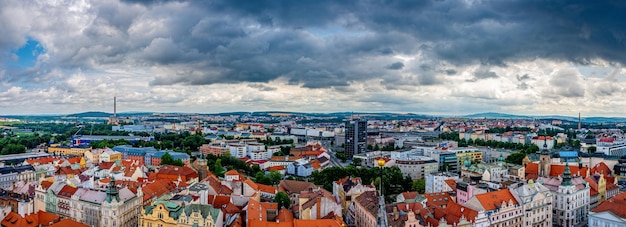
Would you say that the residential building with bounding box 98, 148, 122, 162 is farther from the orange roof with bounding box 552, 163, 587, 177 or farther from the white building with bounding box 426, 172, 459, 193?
the orange roof with bounding box 552, 163, 587, 177

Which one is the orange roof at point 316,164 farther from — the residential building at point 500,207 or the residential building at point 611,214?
the residential building at point 611,214

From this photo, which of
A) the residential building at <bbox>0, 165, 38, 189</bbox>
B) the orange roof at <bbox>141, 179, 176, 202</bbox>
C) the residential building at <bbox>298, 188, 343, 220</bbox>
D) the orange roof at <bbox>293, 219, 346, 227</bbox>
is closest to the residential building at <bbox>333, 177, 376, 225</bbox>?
the residential building at <bbox>298, 188, 343, 220</bbox>

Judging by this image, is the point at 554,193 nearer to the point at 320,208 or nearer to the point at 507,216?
the point at 507,216

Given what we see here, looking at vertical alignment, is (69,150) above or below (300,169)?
above

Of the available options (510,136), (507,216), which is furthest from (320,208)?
(510,136)

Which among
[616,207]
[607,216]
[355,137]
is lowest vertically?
[607,216]

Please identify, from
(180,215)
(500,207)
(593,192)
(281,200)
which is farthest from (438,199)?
(180,215)

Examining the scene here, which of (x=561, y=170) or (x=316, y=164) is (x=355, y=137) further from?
(x=561, y=170)
